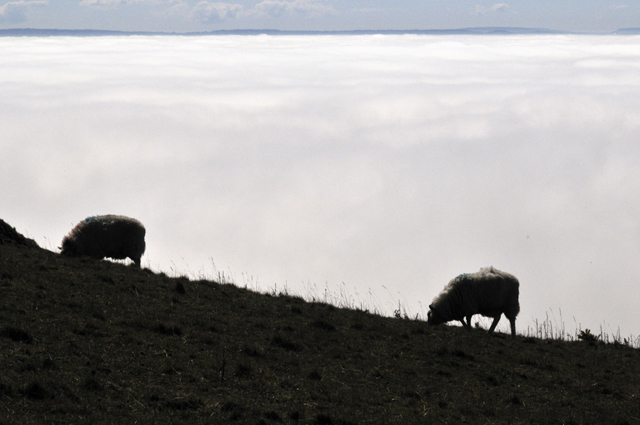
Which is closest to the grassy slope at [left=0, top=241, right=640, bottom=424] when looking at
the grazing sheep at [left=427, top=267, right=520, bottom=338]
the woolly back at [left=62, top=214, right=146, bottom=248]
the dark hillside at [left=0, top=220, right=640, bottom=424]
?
the dark hillside at [left=0, top=220, right=640, bottom=424]

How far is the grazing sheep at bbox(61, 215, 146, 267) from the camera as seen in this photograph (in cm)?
2041

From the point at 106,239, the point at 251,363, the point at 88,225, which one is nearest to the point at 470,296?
the point at 251,363

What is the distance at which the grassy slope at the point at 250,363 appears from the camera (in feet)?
31.9

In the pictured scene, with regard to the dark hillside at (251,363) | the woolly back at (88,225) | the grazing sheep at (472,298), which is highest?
the woolly back at (88,225)

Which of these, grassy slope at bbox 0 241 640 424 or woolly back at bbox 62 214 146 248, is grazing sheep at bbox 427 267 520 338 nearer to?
grassy slope at bbox 0 241 640 424

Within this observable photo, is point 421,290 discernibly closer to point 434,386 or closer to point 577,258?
point 577,258

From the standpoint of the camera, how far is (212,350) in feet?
41.3

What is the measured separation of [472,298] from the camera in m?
18.8

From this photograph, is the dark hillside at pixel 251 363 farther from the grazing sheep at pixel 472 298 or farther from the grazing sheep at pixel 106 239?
the grazing sheep at pixel 106 239

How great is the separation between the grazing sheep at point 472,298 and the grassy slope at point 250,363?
1.33 metres

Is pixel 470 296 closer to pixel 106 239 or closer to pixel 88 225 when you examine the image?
pixel 106 239

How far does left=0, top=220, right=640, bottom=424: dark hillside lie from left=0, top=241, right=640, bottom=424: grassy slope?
4 cm

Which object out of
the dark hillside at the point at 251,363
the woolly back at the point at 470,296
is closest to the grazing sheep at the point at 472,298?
the woolly back at the point at 470,296

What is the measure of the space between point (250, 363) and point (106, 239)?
35.1 feet
